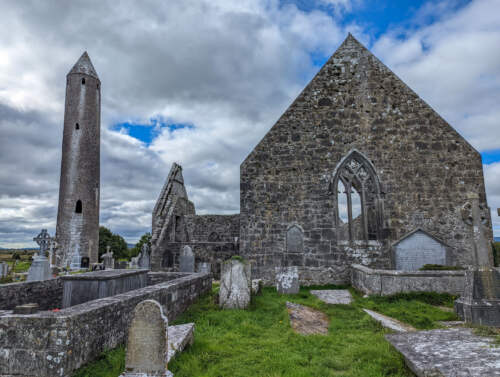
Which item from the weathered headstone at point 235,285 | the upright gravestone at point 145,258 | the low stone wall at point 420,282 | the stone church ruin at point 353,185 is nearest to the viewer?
the weathered headstone at point 235,285

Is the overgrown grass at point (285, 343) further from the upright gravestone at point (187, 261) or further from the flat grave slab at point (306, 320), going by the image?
the upright gravestone at point (187, 261)

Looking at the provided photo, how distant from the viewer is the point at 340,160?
12398 mm

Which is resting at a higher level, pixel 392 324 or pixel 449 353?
pixel 449 353

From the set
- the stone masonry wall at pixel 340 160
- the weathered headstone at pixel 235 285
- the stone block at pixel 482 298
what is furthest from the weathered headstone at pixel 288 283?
the stone block at pixel 482 298

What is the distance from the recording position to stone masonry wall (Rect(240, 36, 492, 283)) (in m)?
11.8

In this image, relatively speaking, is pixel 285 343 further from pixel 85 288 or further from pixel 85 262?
pixel 85 262

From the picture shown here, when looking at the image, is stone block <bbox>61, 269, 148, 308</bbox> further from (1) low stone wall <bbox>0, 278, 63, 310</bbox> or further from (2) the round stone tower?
(2) the round stone tower

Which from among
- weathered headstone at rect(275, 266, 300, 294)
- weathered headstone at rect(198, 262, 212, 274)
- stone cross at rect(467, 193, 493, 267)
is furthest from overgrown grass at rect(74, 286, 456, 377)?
weathered headstone at rect(198, 262, 212, 274)

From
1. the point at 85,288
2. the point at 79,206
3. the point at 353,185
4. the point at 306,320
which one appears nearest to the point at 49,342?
the point at 85,288

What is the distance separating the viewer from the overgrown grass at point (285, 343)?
4.07m

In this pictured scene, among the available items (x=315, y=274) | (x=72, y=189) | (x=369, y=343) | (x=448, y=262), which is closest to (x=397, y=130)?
(x=448, y=262)

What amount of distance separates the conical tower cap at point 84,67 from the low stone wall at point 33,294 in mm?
28401

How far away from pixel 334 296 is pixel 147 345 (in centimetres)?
710

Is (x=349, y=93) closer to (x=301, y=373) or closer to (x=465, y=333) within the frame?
(x=465, y=333)
